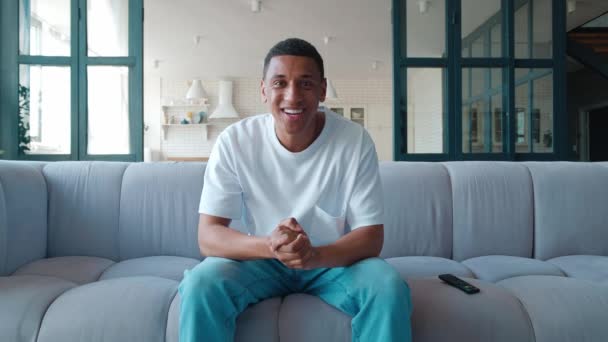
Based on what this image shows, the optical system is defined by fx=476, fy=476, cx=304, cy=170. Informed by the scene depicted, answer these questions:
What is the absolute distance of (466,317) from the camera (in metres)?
1.45

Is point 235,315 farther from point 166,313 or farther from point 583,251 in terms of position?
point 583,251

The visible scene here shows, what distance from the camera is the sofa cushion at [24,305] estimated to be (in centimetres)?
146

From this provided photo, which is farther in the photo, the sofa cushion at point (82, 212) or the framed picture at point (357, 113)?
the framed picture at point (357, 113)

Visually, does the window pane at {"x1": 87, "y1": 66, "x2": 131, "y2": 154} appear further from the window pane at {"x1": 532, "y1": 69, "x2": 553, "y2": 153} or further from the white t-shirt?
the window pane at {"x1": 532, "y1": 69, "x2": 553, "y2": 153}

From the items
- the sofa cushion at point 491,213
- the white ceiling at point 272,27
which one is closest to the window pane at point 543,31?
the white ceiling at point 272,27

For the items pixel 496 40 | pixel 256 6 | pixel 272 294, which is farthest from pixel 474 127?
pixel 272 294

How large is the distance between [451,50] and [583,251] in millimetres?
2307

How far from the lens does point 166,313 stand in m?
1.49

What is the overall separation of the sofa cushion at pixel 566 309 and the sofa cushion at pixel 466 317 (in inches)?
1.7

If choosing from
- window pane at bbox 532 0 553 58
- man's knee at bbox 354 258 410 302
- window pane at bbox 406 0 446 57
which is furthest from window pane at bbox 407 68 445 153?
man's knee at bbox 354 258 410 302

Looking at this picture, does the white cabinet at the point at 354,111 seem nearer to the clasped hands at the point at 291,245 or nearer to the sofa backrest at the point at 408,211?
the sofa backrest at the point at 408,211

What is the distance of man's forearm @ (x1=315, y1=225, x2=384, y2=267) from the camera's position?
1.35 meters

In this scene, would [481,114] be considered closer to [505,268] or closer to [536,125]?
[536,125]

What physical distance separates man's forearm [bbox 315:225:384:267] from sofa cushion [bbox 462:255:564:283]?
713 millimetres
